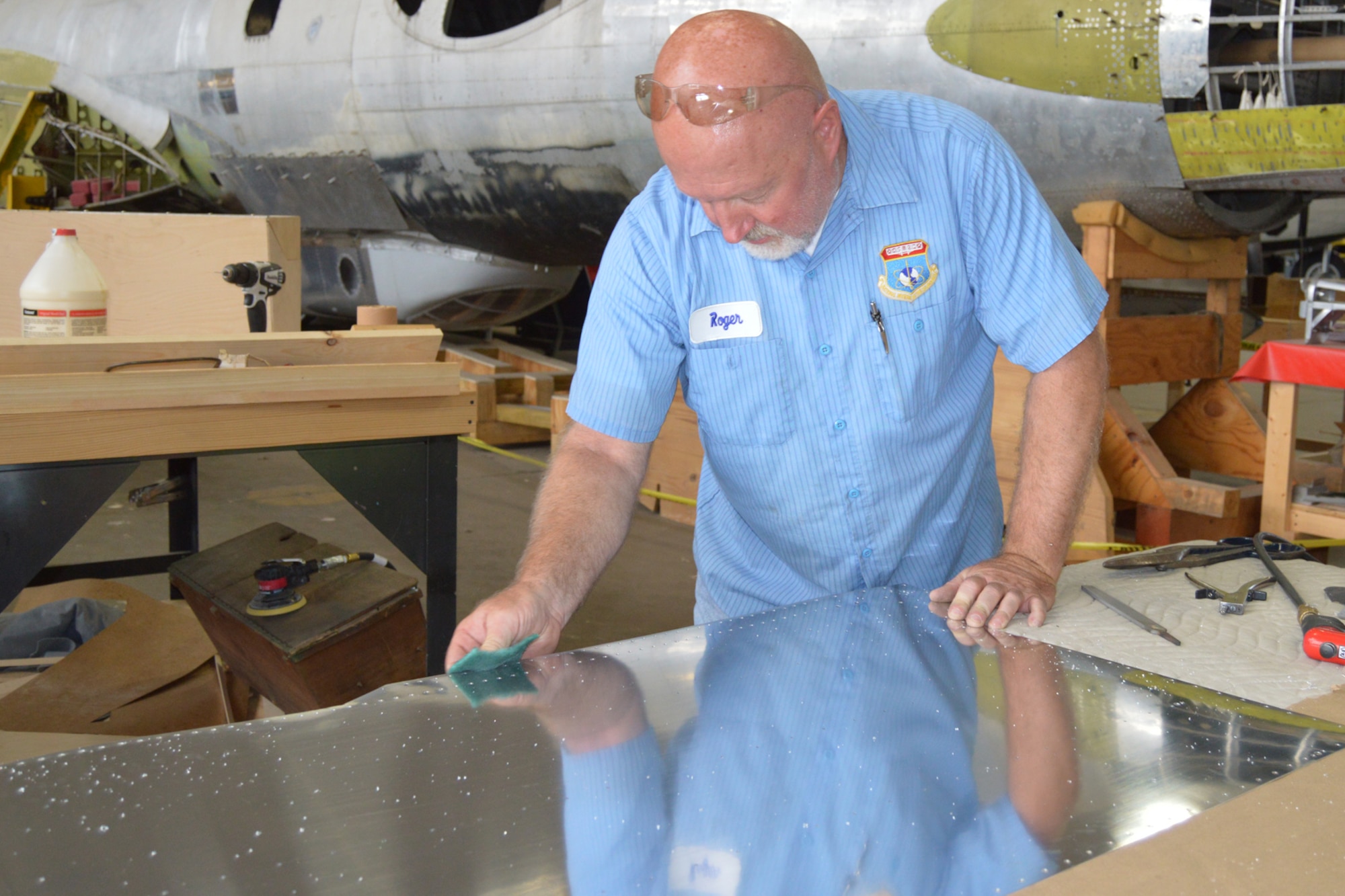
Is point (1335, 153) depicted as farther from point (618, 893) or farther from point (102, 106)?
point (102, 106)

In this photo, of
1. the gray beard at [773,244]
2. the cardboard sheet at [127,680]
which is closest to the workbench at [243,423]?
the cardboard sheet at [127,680]

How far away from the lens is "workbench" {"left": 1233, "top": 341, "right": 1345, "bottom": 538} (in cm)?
293

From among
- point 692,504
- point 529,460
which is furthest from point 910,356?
point 529,460

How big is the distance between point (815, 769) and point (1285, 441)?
2562mm

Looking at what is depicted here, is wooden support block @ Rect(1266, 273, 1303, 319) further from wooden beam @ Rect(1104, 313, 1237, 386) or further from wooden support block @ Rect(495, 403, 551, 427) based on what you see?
wooden support block @ Rect(495, 403, 551, 427)

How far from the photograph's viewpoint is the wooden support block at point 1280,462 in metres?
3.01

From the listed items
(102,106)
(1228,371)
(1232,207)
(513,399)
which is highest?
(102,106)

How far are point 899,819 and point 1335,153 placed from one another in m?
2.73

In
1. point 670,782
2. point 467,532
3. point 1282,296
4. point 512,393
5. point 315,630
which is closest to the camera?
point 670,782

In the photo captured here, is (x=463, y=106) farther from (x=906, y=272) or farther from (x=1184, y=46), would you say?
(x=906, y=272)

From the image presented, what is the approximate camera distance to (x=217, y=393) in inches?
77.7

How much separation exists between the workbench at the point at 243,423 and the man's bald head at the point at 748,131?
0.85 m

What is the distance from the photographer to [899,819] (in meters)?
0.91

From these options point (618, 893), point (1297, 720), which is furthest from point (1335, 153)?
point (618, 893)
